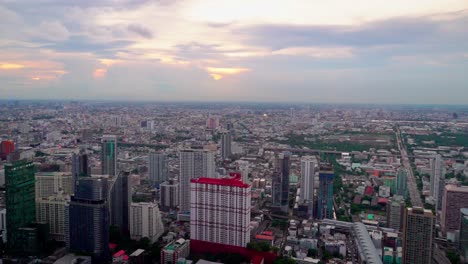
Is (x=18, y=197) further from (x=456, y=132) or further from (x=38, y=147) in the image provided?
(x=456, y=132)

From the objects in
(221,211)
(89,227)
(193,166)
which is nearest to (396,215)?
(221,211)

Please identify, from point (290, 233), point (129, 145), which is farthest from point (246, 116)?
point (290, 233)

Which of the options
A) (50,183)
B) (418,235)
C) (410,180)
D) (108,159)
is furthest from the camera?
(410,180)

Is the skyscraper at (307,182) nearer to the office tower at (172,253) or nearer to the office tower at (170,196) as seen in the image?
the office tower at (170,196)

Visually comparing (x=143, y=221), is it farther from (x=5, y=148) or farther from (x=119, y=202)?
(x=5, y=148)

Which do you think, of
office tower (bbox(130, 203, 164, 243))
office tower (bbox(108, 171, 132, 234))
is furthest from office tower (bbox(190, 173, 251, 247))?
office tower (bbox(108, 171, 132, 234))

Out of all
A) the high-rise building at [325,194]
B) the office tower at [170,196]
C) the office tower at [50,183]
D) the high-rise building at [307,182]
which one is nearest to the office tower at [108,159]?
the office tower at [50,183]

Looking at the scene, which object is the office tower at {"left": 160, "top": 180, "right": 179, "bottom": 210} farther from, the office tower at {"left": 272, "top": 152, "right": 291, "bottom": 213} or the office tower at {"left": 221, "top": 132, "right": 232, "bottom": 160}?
the office tower at {"left": 221, "top": 132, "right": 232, "bottom": 160}
